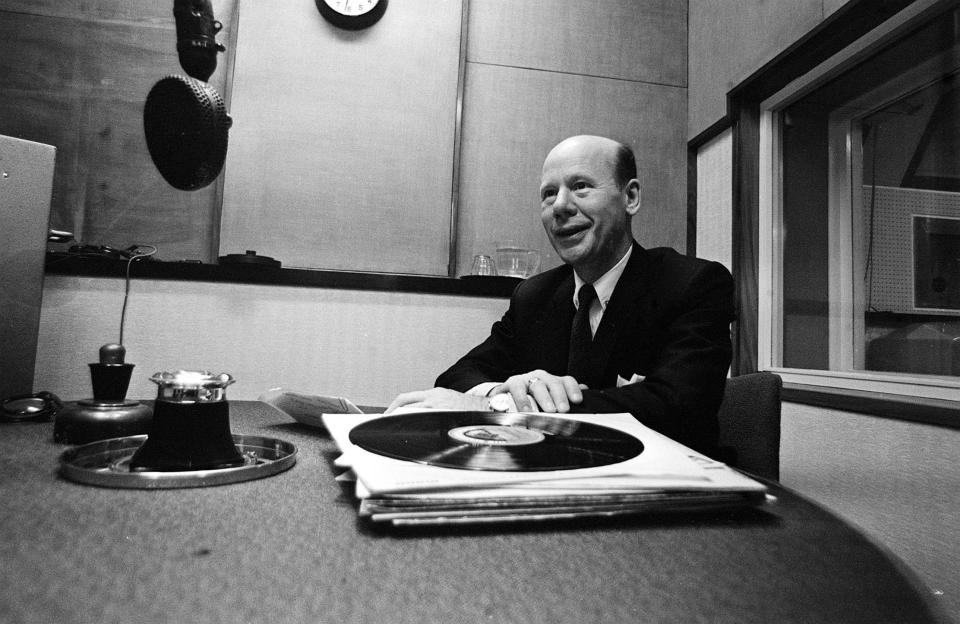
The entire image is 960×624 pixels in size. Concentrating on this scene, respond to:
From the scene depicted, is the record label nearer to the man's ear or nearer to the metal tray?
the metal tray

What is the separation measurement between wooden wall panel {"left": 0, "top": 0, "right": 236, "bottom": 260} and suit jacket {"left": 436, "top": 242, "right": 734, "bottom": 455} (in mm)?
1571

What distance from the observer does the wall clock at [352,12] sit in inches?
105

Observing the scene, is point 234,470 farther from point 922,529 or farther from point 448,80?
point 448,80

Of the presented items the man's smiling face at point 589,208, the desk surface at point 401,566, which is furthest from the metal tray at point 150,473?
the man's smiling face at point 589,208

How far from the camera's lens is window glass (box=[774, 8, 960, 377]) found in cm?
177

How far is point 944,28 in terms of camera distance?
1.71 metres

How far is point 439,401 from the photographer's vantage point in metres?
0.96

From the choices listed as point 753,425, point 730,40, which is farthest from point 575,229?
point 730,40

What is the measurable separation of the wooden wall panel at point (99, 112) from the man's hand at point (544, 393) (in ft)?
6.81

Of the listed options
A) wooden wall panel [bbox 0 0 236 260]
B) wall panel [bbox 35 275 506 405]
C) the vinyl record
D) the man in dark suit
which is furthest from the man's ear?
wooden wall panel [bbox 0 0 236 260]

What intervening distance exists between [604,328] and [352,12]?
6.96ft

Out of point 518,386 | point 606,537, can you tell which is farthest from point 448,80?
point 606,537

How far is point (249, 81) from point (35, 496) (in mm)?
2557

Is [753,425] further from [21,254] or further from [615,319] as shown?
[21,254]
